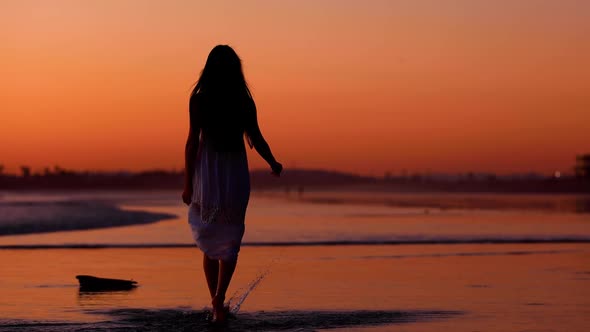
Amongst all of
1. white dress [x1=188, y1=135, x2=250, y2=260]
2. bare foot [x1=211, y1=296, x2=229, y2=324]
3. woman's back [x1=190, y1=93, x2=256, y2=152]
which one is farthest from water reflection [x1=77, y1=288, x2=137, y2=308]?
woman's back [x1=190, y1=93, x2=256, y2=152]

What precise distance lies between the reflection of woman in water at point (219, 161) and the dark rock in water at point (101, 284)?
255 cm

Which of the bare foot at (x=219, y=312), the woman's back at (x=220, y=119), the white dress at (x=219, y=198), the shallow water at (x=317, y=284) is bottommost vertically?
the shallow water at (x=317, y=284)

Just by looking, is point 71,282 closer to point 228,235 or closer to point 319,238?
point 228,235

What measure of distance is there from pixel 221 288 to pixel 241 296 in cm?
177

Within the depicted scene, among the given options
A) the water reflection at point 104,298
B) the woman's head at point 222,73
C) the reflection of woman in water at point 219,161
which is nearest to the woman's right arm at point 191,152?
the reflection of woman in water at point 219,161

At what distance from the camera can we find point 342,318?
8328 millimetres

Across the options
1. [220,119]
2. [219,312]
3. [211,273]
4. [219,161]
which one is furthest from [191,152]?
[219,312]

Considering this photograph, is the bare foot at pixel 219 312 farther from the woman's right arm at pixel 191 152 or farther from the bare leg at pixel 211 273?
the woman's right arm at pixel 191 152

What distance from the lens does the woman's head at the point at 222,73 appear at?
8055 mm

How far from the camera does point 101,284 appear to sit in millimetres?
10445

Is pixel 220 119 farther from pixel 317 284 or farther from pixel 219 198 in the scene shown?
pixel 317 284

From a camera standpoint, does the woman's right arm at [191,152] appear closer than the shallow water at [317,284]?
Yes

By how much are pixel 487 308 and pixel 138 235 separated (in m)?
12.4

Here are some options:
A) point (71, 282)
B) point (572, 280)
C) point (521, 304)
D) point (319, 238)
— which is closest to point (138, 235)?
point (319, 238)
